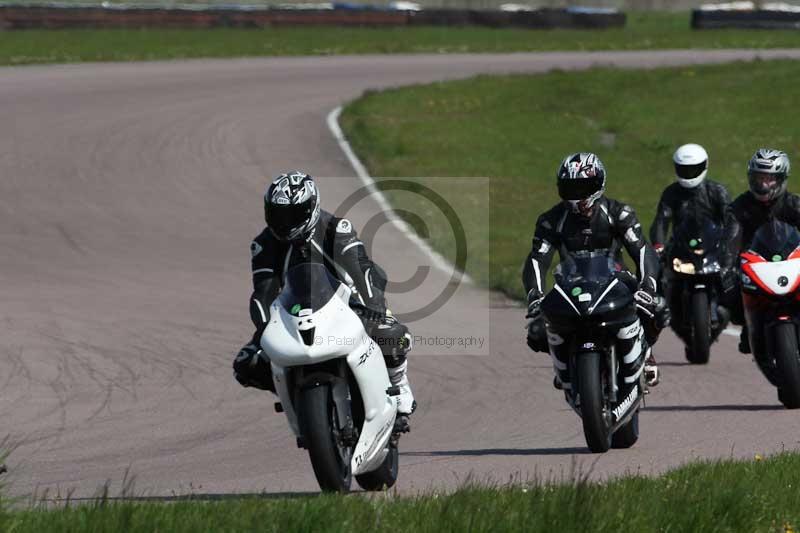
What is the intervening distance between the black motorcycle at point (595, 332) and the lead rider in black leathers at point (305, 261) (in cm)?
125

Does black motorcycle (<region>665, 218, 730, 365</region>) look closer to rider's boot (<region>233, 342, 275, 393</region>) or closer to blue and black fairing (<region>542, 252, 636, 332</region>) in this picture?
blue and black fairing (<region>542, 252, 636, 332</region>)

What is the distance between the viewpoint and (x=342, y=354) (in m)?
7.16

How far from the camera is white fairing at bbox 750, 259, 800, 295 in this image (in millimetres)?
10477

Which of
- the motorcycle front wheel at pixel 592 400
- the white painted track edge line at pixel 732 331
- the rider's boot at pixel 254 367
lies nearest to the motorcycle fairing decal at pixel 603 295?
the motorcycle front wheel at pixel 592 400

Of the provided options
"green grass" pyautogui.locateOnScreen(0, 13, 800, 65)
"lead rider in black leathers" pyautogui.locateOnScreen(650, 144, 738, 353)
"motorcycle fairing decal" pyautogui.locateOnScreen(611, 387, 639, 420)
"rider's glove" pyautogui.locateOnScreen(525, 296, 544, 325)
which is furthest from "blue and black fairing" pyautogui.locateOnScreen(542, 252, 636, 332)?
"green grass" pyautogui.locateOnScreen(0, 13, 800, 65)

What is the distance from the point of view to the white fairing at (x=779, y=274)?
34.4ft

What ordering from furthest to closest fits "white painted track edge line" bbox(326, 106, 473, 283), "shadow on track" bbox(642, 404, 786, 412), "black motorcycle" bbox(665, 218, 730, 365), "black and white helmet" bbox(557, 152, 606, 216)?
1. "white painted track edge line" bbox(326, 106, 473, 283)
2. "black motorcycle" bbox(665, 218, 730, 365)
3. "shadow on track" bbox(642, 404, 786, 412)
4. "black and white helmet" bbox(557, 152, 606, 216)

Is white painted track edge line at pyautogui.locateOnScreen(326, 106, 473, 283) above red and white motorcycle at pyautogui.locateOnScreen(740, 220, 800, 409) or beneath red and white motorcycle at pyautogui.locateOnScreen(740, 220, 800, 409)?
beneath

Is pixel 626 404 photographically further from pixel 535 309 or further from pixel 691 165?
pixel 691 165

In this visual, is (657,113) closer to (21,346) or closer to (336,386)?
(21,346)

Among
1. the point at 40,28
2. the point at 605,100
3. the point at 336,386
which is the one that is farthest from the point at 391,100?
the point at 336,386

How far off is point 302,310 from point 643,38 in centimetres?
4245

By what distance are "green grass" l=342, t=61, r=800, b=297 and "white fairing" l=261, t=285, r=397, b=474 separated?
9.21 m

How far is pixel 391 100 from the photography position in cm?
3145
